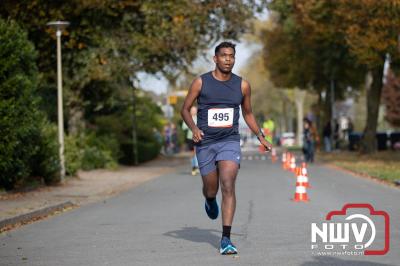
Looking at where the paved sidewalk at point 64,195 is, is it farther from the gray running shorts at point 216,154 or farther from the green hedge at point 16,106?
the gray running shorts at point 216,154

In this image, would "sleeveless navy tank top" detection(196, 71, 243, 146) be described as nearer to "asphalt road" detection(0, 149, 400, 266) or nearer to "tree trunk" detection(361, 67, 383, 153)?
"asphalt road" detection(0, 149, 400, 266)

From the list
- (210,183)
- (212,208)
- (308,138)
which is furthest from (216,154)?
(308,138)

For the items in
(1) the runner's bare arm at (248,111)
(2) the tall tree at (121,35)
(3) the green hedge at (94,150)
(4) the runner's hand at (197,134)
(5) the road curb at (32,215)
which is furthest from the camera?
(2) the tall tree at (121,35)

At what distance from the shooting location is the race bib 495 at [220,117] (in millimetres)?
8766

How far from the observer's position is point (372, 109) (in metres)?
38.1

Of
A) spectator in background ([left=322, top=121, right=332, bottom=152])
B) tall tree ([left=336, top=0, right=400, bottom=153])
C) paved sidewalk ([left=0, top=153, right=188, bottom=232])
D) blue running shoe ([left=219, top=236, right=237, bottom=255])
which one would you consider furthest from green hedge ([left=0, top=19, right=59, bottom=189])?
spectator in background ([left=322, top=121, right=332, bottom=152])

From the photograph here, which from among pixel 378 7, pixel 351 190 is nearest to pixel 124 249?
pixel 351 190

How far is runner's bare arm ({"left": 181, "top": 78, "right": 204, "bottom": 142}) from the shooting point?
8.66 m

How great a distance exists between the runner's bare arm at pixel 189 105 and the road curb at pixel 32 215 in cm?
405

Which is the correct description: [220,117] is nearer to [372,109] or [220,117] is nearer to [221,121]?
[221,121]

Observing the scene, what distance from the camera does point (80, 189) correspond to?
20.2 m

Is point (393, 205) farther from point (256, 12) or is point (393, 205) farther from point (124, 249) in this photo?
point (256, 12)

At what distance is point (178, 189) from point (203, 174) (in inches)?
432

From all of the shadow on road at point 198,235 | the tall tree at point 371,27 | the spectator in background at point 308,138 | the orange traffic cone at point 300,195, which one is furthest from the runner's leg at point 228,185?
the spectator in background at point 308,138
